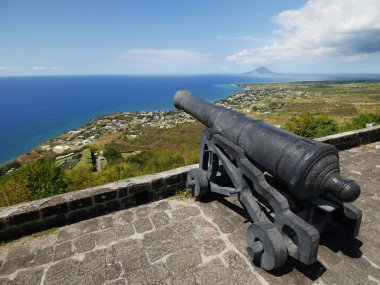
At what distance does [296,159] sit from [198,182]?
1764mm

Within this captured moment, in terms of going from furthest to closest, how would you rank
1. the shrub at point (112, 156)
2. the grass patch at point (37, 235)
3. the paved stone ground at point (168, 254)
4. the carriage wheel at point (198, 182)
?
1. the shrub at point (112, 156)
2. the carriage wheel at point (198, 182)
3. the grass patch at point (37, 235)
4. the paved stone ground at point (168, 254)

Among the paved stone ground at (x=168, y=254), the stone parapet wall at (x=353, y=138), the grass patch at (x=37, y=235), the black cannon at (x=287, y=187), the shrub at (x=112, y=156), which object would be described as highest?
the black cannon at (x=287, y=187)

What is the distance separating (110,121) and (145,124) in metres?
8.70

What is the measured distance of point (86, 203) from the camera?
3680 mm

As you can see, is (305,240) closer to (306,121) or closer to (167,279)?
(167,279)

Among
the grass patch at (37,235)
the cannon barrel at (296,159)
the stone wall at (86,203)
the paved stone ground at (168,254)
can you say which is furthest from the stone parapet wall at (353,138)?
the grass patch at (37,235)

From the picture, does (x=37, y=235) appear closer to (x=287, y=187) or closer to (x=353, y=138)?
(x=287, y=187)

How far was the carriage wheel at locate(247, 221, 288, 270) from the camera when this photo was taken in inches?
101

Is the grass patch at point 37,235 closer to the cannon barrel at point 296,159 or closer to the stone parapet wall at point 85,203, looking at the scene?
the stone parapet wall at point 85,203

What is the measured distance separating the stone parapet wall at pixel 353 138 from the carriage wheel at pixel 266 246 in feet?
14.2

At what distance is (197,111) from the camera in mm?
4441

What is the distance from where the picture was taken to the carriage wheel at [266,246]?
2.56m

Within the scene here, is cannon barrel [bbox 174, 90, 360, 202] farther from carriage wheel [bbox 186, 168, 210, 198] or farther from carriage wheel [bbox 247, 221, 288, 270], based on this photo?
carriage wheel [bbox 186, 168, 210, 198]

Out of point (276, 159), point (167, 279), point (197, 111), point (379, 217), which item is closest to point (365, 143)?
point (379, 217)
